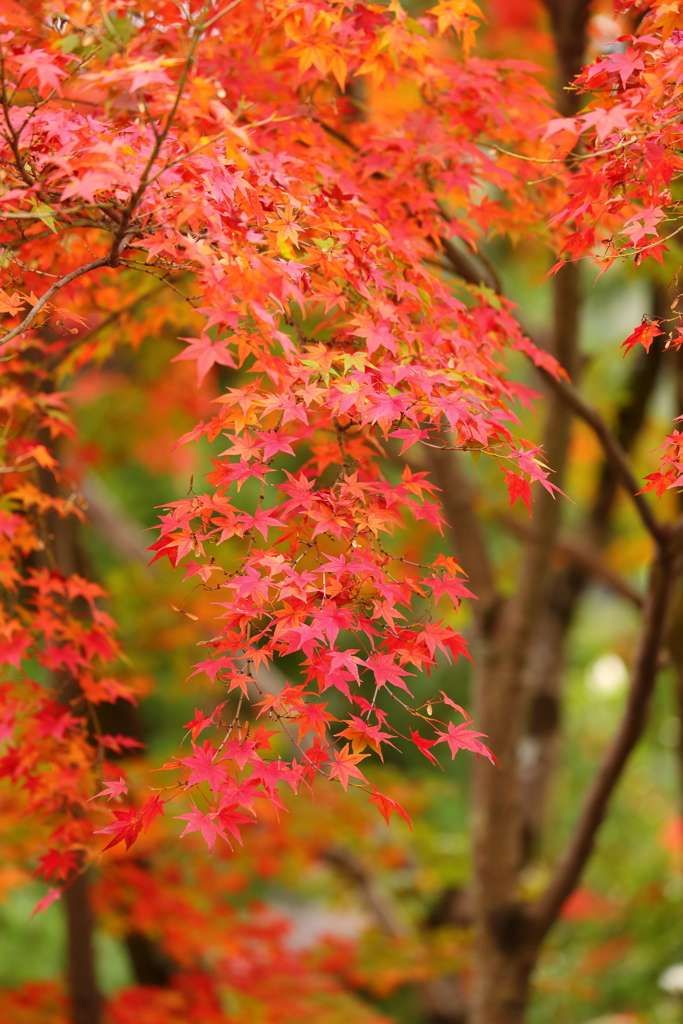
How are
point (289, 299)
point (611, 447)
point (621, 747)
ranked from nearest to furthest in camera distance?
point (289, 299) → point (611, 447) → point (621, 747)

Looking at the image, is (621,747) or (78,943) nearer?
(621,747)

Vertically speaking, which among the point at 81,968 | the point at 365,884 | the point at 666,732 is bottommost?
the point at 666,732

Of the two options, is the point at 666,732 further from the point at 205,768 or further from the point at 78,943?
the point at 205,768

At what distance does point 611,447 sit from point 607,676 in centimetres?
576

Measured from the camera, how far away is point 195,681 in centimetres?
501

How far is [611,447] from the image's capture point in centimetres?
267

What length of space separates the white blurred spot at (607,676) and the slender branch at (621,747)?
516cm

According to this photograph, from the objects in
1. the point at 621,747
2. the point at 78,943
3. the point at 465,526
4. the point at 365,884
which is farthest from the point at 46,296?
the point at 365,884

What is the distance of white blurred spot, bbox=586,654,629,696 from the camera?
8016mm

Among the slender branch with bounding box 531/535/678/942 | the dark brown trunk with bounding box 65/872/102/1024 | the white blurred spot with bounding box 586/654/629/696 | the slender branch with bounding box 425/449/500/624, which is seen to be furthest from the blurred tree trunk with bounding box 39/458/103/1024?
the white blurred spot with bounding box 586/654/629/696

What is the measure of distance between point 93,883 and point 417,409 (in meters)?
3.05

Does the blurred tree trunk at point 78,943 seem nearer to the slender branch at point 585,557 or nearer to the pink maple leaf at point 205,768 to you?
the slender branch at point 585,557

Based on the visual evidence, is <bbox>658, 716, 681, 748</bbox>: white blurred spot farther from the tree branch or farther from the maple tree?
the maple tree

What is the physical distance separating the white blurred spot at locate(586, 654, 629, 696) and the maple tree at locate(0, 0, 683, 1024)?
5437mm
